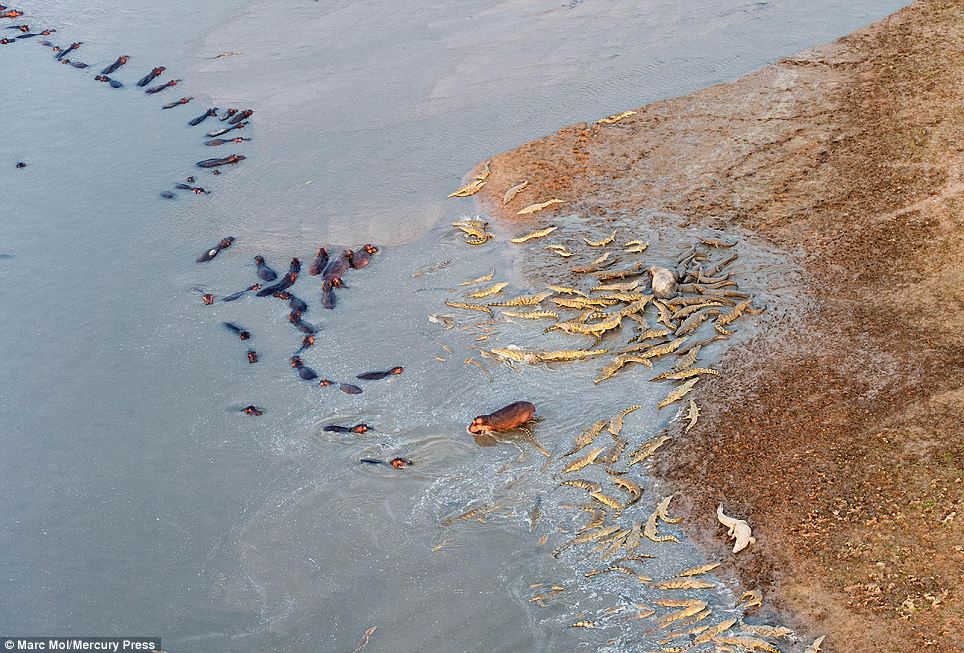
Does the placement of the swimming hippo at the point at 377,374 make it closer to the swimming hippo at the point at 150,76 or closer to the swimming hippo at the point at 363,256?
the swimming hippo at the point at 363,256

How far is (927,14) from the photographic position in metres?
11.7

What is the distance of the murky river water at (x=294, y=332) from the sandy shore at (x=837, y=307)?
506mm

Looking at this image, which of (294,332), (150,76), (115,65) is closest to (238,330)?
(294,332)

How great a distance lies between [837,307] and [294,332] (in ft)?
15.2

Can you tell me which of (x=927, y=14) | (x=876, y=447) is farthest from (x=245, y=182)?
(x=927, y=14)

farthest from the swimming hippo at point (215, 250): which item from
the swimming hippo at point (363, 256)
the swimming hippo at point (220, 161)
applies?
the swimming hippo at point (220, 161)

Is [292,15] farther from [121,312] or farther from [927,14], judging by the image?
[927,14]

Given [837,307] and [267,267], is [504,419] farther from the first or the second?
[267,267]

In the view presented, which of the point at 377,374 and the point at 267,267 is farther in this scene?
the point at 267,267

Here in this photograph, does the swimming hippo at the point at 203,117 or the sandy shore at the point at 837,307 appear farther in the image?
the swimming hippo at the point at 203,117

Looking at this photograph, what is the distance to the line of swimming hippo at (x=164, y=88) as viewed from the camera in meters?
10.7

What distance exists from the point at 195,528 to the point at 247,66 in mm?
8248

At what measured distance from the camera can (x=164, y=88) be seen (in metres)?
12.4

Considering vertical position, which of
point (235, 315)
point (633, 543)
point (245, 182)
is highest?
point (245, 182)
